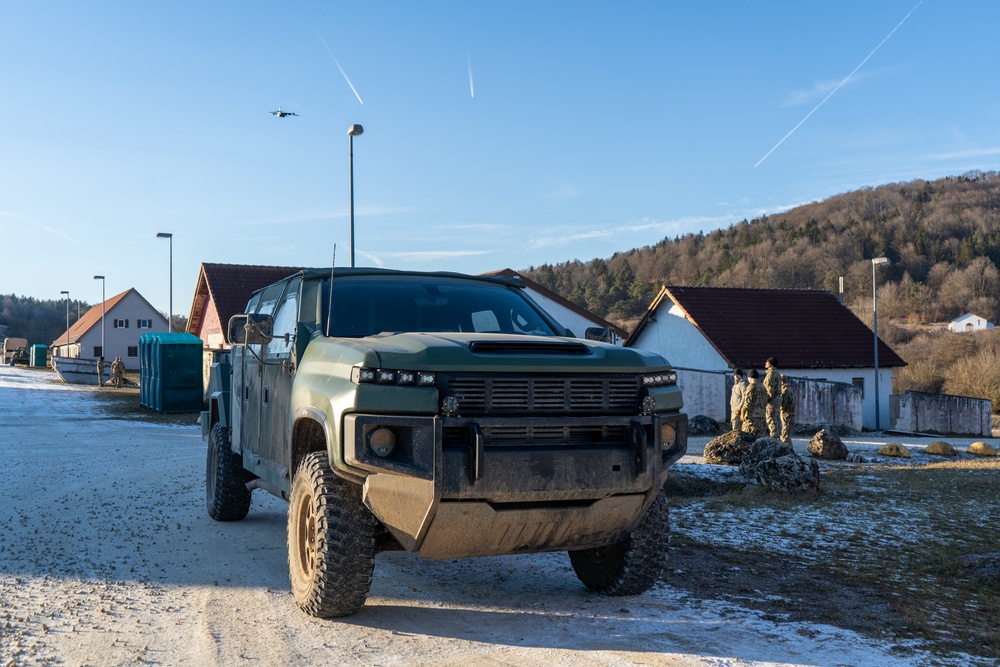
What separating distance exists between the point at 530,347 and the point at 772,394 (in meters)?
12.4

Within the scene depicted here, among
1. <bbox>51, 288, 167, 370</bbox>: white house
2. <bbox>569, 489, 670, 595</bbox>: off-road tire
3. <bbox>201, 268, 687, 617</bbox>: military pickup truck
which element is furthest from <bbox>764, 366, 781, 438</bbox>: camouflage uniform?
<bbox>51, 288, 167, 370</bbox>: white house

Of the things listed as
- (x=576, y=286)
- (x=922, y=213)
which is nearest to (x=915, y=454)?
(x=576, y=286)

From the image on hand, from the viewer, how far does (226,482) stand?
8227 mm

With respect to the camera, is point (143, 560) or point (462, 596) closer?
point (462, 596)

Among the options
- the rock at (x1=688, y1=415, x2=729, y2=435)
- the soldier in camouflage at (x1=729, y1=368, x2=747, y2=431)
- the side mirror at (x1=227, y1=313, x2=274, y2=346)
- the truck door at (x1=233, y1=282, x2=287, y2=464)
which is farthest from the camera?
the rock at (x1=688, y1=415, x2=729, y2=435)

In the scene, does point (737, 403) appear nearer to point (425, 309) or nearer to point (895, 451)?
point (895, 451)

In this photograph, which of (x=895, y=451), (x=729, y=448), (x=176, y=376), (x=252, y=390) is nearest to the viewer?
(x=252, y=390)

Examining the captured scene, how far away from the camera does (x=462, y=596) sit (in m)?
5.86

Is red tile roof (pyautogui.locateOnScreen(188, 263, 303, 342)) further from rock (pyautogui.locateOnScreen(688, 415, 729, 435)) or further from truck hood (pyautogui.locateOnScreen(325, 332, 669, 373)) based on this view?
truck hood (pyautogui.locateOnScreen(325, 332, 669, 373))

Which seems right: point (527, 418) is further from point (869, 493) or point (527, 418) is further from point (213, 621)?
point (869, 493)

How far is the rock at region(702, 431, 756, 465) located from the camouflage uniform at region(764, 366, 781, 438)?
1.89 m

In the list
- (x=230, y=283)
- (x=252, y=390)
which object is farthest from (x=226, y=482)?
(x=230, y=283)

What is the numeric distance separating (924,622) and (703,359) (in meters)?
29.7

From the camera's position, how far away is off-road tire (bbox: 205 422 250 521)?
8227 mm
